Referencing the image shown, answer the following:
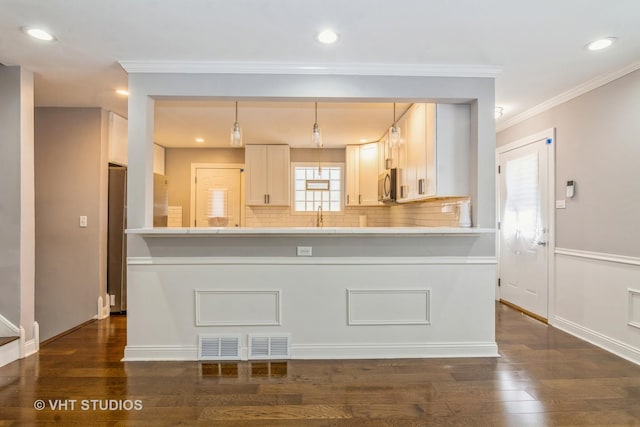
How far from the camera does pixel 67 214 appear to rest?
401 centimetres

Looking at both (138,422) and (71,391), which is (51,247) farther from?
(138,422)

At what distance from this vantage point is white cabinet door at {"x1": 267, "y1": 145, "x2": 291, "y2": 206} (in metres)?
5.77

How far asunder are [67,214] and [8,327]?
1.48m

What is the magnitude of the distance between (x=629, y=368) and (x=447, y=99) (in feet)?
8.55

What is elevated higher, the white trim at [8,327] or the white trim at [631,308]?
the white trim at [631,308]

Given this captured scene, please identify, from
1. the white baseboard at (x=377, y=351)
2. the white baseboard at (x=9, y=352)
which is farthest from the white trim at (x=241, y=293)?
the white baseboard at (x=9, y=352)

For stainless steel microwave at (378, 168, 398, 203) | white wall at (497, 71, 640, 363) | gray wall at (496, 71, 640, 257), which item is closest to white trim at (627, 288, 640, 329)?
white wall at (497, 71, 640, 363)

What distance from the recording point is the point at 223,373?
104 inches

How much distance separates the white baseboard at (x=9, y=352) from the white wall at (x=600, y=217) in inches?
202

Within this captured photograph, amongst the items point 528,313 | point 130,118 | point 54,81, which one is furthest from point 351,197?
point 54,81

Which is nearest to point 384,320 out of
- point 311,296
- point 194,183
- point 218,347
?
point 311,296

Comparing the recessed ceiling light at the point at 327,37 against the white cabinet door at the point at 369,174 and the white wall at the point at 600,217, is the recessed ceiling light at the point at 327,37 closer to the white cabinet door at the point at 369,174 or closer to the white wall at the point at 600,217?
the white wall at the point at 600,217

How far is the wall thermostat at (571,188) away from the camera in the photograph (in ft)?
11.6

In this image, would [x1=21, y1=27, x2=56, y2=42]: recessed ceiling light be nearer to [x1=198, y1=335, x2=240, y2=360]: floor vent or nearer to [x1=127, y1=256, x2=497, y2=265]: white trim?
[x1=127, y1=256, x2=497, y2=265]: white trim
